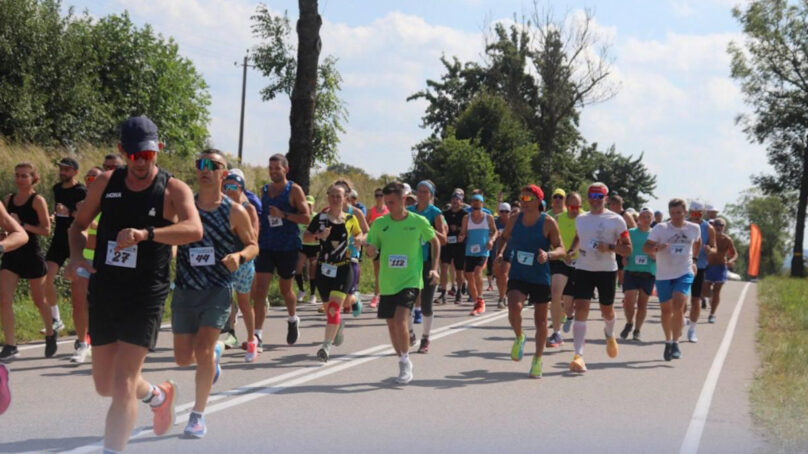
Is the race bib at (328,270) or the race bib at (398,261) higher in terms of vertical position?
the race bib at (398,261)

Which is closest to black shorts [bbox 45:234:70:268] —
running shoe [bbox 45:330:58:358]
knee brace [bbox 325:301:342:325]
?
running shoe [bbox 45:330:58:358]

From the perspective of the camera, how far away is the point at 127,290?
523 cm

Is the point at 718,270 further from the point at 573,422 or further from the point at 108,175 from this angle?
the point at 108,175

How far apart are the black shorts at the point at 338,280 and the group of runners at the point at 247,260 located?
1 cm

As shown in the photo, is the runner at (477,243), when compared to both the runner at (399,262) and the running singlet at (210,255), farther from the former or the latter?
the running singlet at (210,255)

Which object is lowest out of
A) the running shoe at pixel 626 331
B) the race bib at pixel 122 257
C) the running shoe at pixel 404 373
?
the running shoe at pixel 404 373

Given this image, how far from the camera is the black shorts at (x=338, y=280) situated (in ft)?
34.0

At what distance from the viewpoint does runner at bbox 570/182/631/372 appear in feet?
34.3

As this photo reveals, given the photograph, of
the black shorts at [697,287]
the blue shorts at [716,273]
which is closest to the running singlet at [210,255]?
the black shorts at [697,287]

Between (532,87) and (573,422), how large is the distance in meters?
56.9

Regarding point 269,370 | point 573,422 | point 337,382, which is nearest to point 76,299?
point 269,370

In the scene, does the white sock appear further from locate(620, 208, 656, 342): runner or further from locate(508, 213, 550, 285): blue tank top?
locate(620, 208, 656, 342): runner

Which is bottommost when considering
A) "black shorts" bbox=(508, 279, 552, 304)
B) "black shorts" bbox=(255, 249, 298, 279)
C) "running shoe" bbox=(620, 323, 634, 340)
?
"running shoe" bbox=(620, 323, 634, 340)

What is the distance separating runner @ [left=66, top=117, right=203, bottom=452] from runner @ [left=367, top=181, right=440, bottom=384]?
3952 mm
